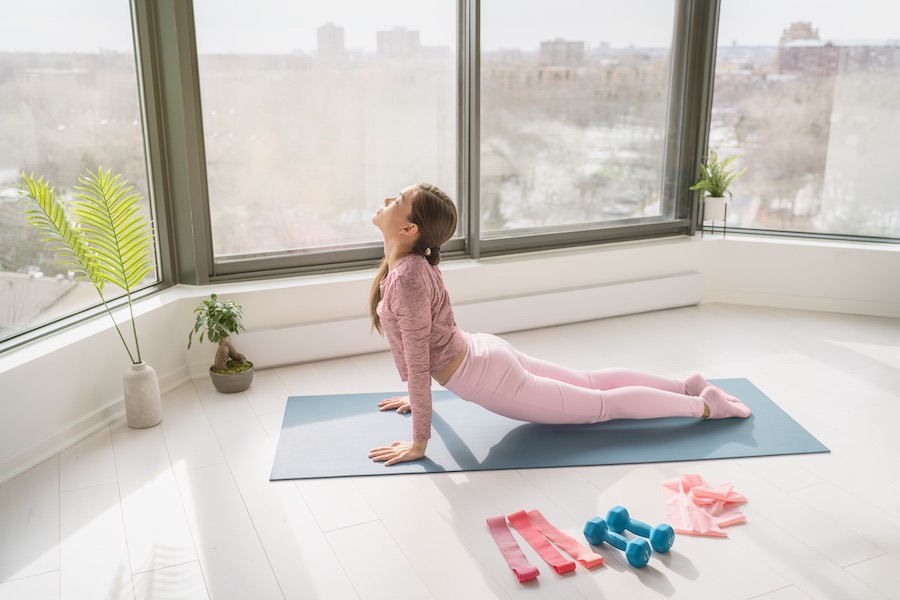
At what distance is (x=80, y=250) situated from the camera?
110 inches

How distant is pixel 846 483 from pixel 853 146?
8.18ft

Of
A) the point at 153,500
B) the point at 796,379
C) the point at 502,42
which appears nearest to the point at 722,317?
the point at 796,379

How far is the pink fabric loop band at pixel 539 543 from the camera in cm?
212

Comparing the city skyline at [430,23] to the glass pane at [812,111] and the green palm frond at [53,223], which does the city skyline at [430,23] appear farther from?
the green palm frond at [53,223]

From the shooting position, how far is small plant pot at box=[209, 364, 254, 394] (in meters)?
3.31

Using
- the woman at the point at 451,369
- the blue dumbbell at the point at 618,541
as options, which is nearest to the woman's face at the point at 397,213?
the woman at the point at 451,369

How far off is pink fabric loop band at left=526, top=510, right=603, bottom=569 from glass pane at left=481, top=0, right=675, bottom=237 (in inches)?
83.4

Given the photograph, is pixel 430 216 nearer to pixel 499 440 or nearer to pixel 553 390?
pixel 553 390

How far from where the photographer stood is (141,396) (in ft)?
9.77

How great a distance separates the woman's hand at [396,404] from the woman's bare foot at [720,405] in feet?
3.75

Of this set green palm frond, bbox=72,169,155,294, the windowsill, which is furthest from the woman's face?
the windowsill

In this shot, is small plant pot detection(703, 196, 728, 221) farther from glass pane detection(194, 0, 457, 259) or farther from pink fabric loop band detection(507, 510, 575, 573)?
pink fabric loop band detection(507, 510, 575, 573)

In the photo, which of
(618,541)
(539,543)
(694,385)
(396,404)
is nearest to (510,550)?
(539,543)

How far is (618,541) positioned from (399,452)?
2.77 feet
